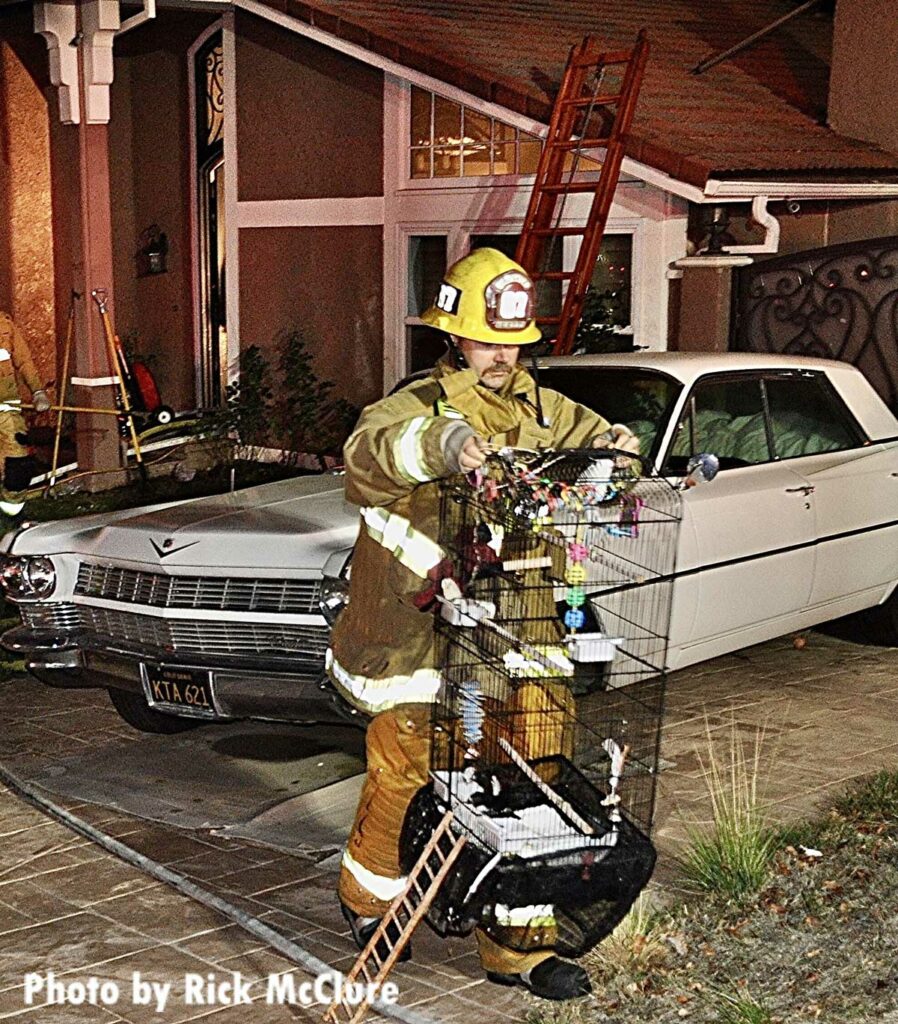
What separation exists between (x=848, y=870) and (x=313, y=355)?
27.0 feet

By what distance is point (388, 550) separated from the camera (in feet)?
Result: 15.8

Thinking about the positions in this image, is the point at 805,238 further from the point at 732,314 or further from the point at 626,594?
the point at 626,594

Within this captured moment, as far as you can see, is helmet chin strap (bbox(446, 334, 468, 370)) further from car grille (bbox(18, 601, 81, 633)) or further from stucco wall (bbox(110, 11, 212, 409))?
stucco wall (bbox(110, 11, 212, 409))

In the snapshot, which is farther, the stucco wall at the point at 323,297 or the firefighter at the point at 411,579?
the stucco wall at the point at 323,297

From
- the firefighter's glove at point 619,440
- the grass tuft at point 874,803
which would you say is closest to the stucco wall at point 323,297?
the grass tuft at point 874,803

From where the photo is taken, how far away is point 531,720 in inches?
190

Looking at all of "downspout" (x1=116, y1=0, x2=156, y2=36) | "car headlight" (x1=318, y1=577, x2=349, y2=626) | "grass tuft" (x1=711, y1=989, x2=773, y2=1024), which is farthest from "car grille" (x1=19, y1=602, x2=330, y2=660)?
"downspout" (x1=116, y1=0, x2=156, y2=36)

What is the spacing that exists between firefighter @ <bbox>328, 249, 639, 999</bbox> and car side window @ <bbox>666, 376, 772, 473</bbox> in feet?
8.92

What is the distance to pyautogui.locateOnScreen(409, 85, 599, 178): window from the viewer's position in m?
11.6

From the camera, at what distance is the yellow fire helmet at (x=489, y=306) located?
15.6ft

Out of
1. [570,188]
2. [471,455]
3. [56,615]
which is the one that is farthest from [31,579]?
[570,188]

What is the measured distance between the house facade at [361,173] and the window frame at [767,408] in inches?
81.7

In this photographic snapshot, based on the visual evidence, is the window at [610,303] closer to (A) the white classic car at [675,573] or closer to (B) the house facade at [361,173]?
(B) the house facade at [361,173]

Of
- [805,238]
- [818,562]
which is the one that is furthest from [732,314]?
[818,562]
